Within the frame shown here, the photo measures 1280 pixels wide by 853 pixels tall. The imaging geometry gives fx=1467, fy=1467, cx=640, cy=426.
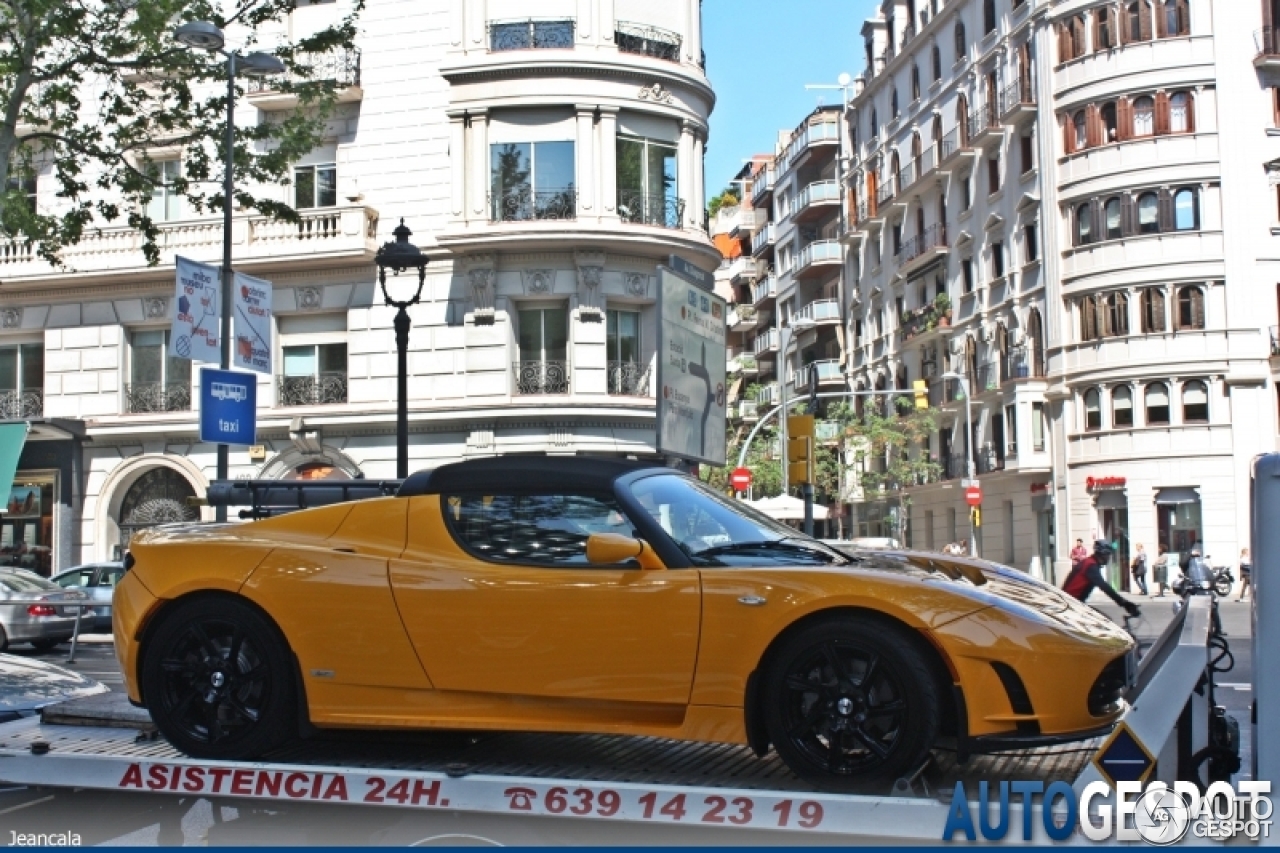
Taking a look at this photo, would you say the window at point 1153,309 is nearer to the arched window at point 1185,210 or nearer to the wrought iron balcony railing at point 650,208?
the arched window at point 1185,210

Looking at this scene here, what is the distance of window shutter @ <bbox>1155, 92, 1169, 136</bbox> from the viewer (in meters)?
50.3

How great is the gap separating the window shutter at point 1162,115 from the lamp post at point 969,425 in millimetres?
12955

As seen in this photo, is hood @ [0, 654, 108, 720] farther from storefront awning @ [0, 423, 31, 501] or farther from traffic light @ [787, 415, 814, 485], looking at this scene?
traffic light @ [787, 415, 814, 485]

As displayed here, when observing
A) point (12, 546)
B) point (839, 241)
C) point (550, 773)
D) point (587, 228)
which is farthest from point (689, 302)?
point (839, 241)

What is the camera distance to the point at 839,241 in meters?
79.2

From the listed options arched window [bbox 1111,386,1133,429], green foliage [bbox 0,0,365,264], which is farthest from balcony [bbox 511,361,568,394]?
arched window [bbox 1111,386,1133,429]

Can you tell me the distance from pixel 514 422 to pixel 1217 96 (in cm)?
3142

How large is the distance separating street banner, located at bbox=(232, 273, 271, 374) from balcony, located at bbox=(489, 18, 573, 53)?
1342 centimetres

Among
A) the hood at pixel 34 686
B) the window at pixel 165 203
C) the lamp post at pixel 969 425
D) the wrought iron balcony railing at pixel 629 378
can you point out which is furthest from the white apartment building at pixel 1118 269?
the hood at pixel 34 686

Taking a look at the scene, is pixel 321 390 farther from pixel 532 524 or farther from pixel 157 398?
pixel 532 524

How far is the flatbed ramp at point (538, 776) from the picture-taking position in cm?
382

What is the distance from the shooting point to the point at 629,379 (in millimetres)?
31156

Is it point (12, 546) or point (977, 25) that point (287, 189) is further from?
point (977, 25)

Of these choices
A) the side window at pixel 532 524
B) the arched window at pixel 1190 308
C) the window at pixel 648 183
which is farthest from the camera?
the arched window at pixel 1190 308
